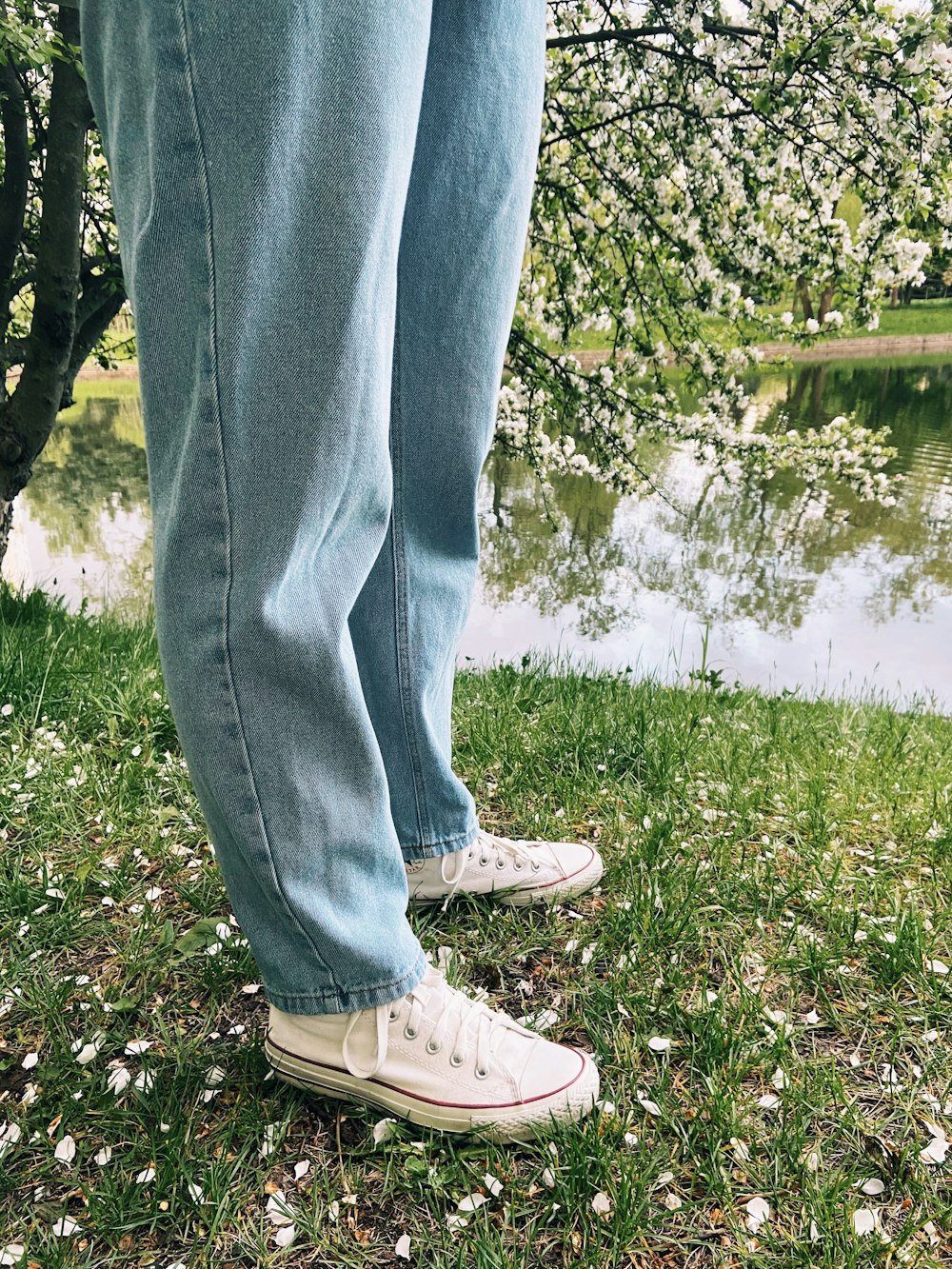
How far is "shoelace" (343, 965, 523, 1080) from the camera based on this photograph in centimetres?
107

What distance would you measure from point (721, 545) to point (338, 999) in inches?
394

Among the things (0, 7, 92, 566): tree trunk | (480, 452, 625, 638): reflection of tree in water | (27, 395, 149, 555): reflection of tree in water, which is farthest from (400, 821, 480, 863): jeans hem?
(27, 395, 149, 555): reflection of tree in water

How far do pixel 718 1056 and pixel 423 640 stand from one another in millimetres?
751

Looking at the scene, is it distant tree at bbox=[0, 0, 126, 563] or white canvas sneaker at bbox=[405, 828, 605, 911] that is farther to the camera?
distant tree at bbox=[0, 0, 126, 563]

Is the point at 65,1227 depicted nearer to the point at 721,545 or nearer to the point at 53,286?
the point at 53,286

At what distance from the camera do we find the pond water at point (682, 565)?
7.50 meters

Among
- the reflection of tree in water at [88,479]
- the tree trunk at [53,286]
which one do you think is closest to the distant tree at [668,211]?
the tree trunk at [53,286]

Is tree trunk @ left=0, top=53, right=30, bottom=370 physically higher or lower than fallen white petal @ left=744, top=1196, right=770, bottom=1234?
higher

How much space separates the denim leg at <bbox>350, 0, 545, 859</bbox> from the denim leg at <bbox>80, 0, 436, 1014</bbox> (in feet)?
0.86

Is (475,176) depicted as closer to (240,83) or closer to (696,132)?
(240,83)

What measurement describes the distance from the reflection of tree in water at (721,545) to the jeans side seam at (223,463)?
6331mm

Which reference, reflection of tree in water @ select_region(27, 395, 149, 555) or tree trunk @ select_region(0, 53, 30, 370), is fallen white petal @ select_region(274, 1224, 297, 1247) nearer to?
tree trunk @ select_region(0, 53, 30, 370)

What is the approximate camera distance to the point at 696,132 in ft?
13.9

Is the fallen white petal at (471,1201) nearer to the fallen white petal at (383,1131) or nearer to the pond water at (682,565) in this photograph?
the fallen white petal at (383,1131)
